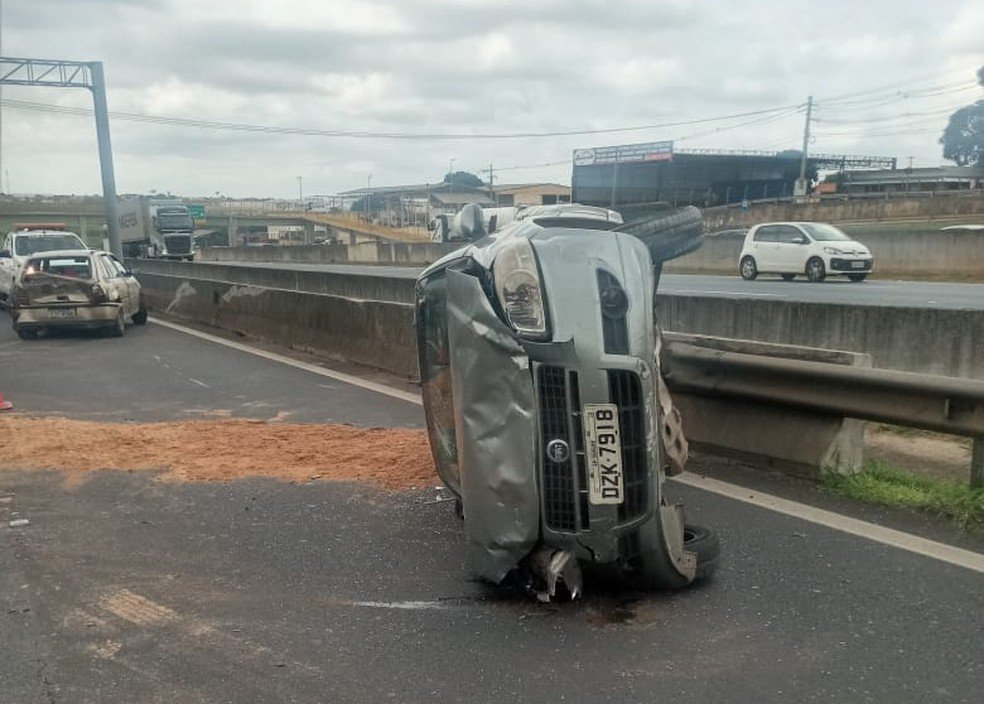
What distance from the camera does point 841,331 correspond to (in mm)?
8406

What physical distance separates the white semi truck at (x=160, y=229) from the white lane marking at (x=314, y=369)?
37931 mm

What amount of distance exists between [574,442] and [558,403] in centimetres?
17

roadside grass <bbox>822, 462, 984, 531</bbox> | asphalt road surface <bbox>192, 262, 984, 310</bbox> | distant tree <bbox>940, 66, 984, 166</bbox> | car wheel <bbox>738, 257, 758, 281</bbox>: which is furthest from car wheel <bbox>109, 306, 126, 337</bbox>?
distant tree <bbox>940, 66, 984, 166</bbox>

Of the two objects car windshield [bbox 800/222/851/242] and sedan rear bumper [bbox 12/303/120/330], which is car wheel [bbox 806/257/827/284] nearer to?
car windshield [bbox 800/222/851/242]

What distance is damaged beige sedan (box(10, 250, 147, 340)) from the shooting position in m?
15.3

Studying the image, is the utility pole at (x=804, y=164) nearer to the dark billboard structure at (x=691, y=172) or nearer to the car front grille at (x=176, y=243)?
the dark billboard structure at (x=691, y=172)

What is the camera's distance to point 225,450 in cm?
729

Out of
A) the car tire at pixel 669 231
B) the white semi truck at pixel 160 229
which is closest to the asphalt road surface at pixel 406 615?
the car tire at pixel 669 231

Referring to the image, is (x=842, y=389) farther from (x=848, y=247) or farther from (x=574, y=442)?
(x=848, y=247)

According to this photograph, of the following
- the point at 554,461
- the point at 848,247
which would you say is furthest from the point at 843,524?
the point at 848,247

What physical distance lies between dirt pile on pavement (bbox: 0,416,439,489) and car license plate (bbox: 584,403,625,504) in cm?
266

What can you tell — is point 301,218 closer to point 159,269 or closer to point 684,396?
point 159,269

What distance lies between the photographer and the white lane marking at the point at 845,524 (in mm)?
4555

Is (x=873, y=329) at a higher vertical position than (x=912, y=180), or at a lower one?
lower
